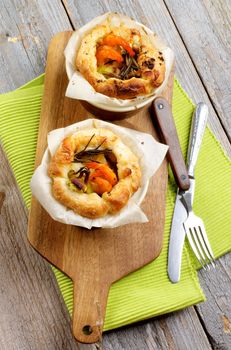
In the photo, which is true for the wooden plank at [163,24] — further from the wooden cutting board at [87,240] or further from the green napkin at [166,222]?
the wooden cutting board at [87,240]

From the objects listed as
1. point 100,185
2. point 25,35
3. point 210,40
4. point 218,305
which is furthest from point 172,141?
point 25,35

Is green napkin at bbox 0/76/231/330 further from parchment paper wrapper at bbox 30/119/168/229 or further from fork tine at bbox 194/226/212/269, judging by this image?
parchment paper wrapper at bbox 30/119/168/229

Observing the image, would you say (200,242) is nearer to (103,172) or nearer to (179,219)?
(179,219)

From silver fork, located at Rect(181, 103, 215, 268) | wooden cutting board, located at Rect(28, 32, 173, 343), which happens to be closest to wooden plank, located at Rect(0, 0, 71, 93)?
wooden cutting board, located at Rect(28, 32, 173, 343)

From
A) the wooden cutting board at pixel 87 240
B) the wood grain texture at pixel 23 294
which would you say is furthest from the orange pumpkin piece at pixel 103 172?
the wood grain texture at pixel 23 294

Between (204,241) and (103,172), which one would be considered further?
(204,241)

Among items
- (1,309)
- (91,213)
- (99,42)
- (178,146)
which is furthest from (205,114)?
(1,309)

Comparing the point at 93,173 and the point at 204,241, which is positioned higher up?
the point at 93,173
